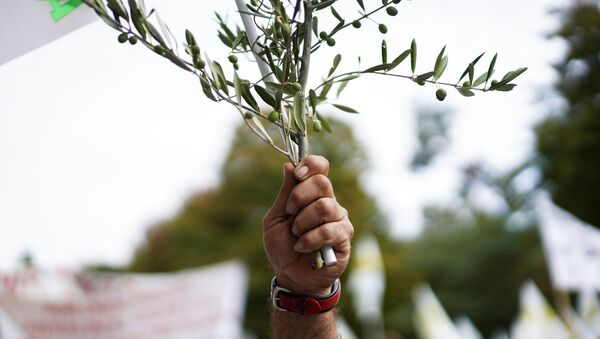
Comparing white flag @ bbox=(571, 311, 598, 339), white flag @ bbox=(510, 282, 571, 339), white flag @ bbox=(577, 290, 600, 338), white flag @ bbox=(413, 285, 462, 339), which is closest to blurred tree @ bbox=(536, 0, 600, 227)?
white flag @ bbox=(413, 285, 462, 339)

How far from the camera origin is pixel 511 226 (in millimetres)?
43875

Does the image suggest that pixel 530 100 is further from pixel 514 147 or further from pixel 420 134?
pixel 420 134

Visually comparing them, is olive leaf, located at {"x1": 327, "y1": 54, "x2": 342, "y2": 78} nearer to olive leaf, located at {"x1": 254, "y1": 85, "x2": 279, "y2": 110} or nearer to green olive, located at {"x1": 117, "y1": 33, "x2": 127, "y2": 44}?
olive leaf, located at {"x1": 254, "y1": 85, "x2": 279, "y2": 110}

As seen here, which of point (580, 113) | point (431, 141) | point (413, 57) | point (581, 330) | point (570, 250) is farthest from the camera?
point (431, 141)

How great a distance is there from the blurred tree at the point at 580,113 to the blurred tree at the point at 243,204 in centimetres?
1714

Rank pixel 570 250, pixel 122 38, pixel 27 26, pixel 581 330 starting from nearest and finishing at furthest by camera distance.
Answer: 1. pixel 122 38
2. pixel 27 26
3. pixel 570 250
4. pixel 581 330

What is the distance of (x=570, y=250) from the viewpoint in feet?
42.5

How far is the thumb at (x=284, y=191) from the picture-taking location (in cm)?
212

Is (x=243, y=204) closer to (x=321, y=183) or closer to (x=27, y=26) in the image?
(x=27, y=26)

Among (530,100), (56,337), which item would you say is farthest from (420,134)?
(56,337)

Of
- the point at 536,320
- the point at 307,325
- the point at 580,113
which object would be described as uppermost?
the point at 307,325

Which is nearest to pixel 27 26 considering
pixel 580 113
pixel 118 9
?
pixel 118 9

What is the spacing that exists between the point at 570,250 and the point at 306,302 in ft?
36.9

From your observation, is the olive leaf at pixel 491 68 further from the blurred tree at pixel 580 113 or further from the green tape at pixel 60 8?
the blurred tree at pixel 580 113
